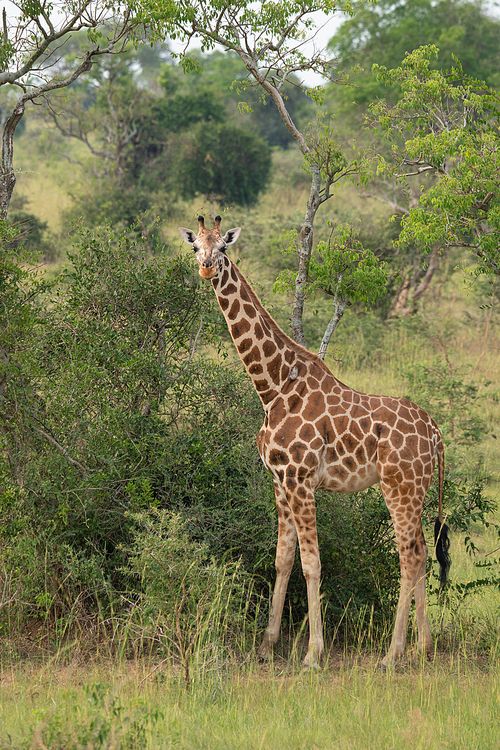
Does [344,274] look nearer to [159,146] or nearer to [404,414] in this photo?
[404,414]

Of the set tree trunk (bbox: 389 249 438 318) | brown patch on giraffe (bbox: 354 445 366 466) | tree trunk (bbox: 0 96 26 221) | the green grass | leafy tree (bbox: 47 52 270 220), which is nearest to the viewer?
the green grass

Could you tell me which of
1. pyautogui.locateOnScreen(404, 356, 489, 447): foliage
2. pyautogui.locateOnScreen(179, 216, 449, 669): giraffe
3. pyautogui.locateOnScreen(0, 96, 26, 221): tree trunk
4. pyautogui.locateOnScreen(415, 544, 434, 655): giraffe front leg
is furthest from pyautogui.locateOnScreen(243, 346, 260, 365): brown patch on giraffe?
pyautogui.locateOnScreen(404, 356, 489, 447): foliage

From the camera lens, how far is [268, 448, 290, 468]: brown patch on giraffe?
606cm

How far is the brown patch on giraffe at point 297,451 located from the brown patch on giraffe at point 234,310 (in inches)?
45.2

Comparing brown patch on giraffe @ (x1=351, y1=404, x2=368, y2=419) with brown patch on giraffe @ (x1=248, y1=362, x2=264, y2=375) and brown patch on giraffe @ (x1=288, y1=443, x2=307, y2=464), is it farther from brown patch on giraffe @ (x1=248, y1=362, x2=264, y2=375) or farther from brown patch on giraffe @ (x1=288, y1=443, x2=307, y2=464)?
brown patch on giraffe @ (x1=248, y1=362, x2=264, y2=375)

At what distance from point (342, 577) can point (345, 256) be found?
11.7 feet

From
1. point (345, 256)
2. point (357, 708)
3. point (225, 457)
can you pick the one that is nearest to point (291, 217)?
point (345, 256)

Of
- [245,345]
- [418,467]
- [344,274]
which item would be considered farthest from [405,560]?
[344,274]

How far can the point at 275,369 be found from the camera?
20.6 feet

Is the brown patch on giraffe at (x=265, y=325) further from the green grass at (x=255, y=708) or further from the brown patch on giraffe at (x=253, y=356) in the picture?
the green grass at (x=255, y=708)

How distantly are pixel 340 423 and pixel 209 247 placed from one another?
175cm

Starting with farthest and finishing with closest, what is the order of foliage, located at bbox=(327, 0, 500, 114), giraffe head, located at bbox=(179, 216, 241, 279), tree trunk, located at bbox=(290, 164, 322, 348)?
foliage, located at bbox=(327, 0, 500, 114)
tree trunk, located at bbox=(290, 164, 322, 348)
giraffe head, located at bbox=(179, 216, 241, 279)

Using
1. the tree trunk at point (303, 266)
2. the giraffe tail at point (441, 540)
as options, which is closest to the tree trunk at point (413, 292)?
the tree trunk at point (303, 266)

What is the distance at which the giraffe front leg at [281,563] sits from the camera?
626cm
